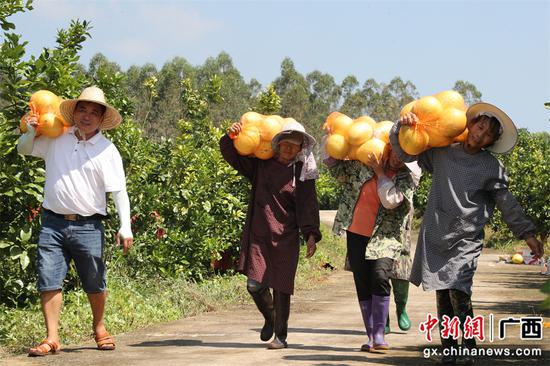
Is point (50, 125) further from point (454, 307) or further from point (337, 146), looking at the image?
point (454, 307)

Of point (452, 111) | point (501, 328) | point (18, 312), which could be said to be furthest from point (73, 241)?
point (501, 328)

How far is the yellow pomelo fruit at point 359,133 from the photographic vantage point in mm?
8086

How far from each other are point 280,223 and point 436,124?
1.75 meters

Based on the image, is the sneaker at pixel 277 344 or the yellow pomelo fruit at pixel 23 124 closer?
the yellow pomelo fruit at pixel 23 124

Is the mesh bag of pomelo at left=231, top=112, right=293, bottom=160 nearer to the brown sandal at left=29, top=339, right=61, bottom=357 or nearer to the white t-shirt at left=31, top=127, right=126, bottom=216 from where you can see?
the white t-shirt at left=31, top=127, right=126, bottom=216

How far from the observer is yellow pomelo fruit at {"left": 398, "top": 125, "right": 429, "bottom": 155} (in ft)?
23.2

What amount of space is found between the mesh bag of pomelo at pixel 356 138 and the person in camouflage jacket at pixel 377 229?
13 centimetres

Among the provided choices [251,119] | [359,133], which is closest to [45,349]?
[251,119]

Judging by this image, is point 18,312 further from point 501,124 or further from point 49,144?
point 501,124

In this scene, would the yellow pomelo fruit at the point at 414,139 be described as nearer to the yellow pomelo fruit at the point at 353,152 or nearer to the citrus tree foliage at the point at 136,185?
the yellow pomelo fruit at the point at 353,152

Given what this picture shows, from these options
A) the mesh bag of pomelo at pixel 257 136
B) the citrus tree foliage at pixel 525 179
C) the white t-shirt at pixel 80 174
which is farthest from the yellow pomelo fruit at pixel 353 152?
the citrus tree foliage at pixel 525 179

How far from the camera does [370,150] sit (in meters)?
7.97

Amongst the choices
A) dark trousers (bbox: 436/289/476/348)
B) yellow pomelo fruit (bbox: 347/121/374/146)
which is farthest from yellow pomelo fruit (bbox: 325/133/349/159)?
dark trousers (bbox: 436/289/476/348)

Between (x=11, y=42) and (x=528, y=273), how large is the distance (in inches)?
564
